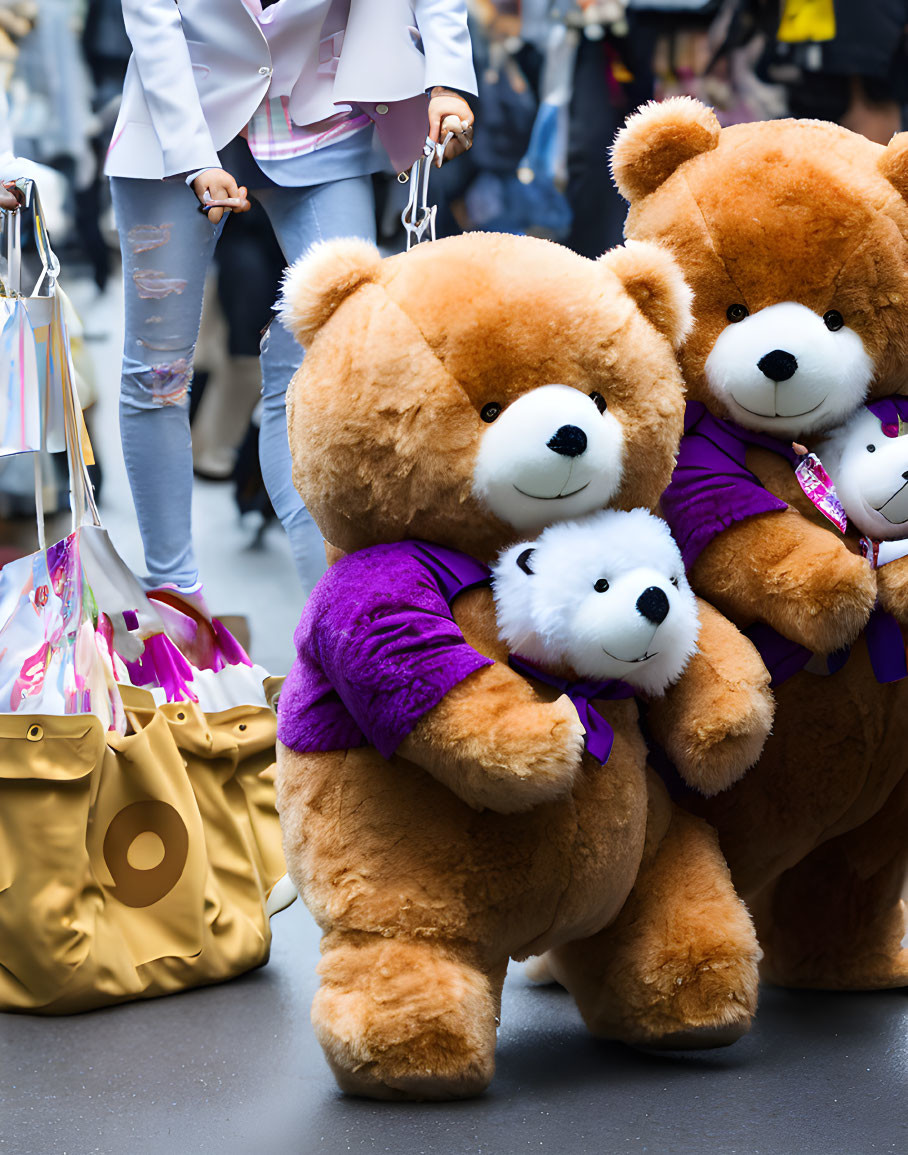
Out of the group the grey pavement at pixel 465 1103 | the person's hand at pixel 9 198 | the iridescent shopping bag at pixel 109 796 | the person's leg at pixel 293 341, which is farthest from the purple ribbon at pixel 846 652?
the person's hand at pixel 9 198

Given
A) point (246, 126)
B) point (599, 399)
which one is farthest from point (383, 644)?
point (246, 126)

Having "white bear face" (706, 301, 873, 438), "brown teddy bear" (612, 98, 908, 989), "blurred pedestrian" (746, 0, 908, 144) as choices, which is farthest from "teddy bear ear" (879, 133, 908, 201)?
"blurred pedestrian" (746, 0, 908, 144)

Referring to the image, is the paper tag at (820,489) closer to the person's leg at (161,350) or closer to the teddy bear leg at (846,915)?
the teddy bear leg at (846,915)

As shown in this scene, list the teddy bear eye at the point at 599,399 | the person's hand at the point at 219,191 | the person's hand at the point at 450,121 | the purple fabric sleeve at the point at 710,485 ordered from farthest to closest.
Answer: the person's hand at the point at 219,191, the person's hand at the point at 450,121, the purple fabric sleeve at the point at 710,485, the teddy bear eye at the point at 599,399

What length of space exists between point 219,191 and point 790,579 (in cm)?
96

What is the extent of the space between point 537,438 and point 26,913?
2.56ft

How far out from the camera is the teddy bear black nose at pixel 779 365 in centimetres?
124

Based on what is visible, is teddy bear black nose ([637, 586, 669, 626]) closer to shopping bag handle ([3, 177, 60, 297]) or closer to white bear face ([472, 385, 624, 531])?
white bear face ([472, 385, 624, 531])

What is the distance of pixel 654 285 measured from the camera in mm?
1198

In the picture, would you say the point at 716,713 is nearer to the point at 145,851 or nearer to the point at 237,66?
the point at 145,851

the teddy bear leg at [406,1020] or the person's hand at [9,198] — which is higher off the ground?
the person's hand at [9,198]

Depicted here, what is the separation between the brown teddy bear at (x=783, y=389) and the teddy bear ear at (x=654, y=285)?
0.09 meters

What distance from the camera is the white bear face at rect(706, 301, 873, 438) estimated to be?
4.09 feet

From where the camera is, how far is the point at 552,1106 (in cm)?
111
